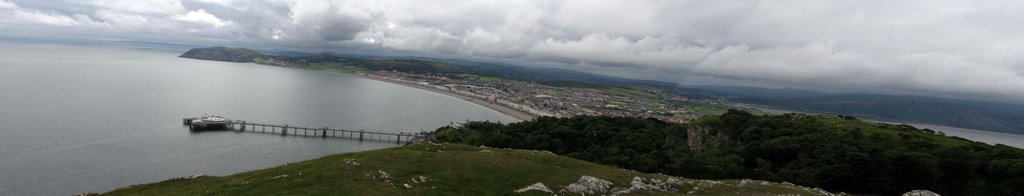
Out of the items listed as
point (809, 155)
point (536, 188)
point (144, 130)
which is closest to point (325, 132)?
point (144, 130)

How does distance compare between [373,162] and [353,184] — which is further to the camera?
[373,162]

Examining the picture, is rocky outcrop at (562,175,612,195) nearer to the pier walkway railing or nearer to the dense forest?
the dense forest

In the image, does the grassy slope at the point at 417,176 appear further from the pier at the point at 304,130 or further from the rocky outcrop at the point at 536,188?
the pier at the point at 304,130

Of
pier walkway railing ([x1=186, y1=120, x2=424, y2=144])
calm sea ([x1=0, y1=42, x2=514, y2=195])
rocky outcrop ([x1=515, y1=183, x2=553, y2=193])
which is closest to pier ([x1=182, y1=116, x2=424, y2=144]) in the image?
pier walkway railing ([x1=186, y1=120, x2=424, y2=144])

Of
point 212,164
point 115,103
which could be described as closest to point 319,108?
point 115,103

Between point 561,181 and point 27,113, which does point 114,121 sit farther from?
point 561,181

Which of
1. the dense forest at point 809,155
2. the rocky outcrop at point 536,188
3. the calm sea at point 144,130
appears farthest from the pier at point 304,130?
the rocky outcrop at point 536,188

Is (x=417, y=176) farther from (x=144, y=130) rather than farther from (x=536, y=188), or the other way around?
(x=144, y=130)
